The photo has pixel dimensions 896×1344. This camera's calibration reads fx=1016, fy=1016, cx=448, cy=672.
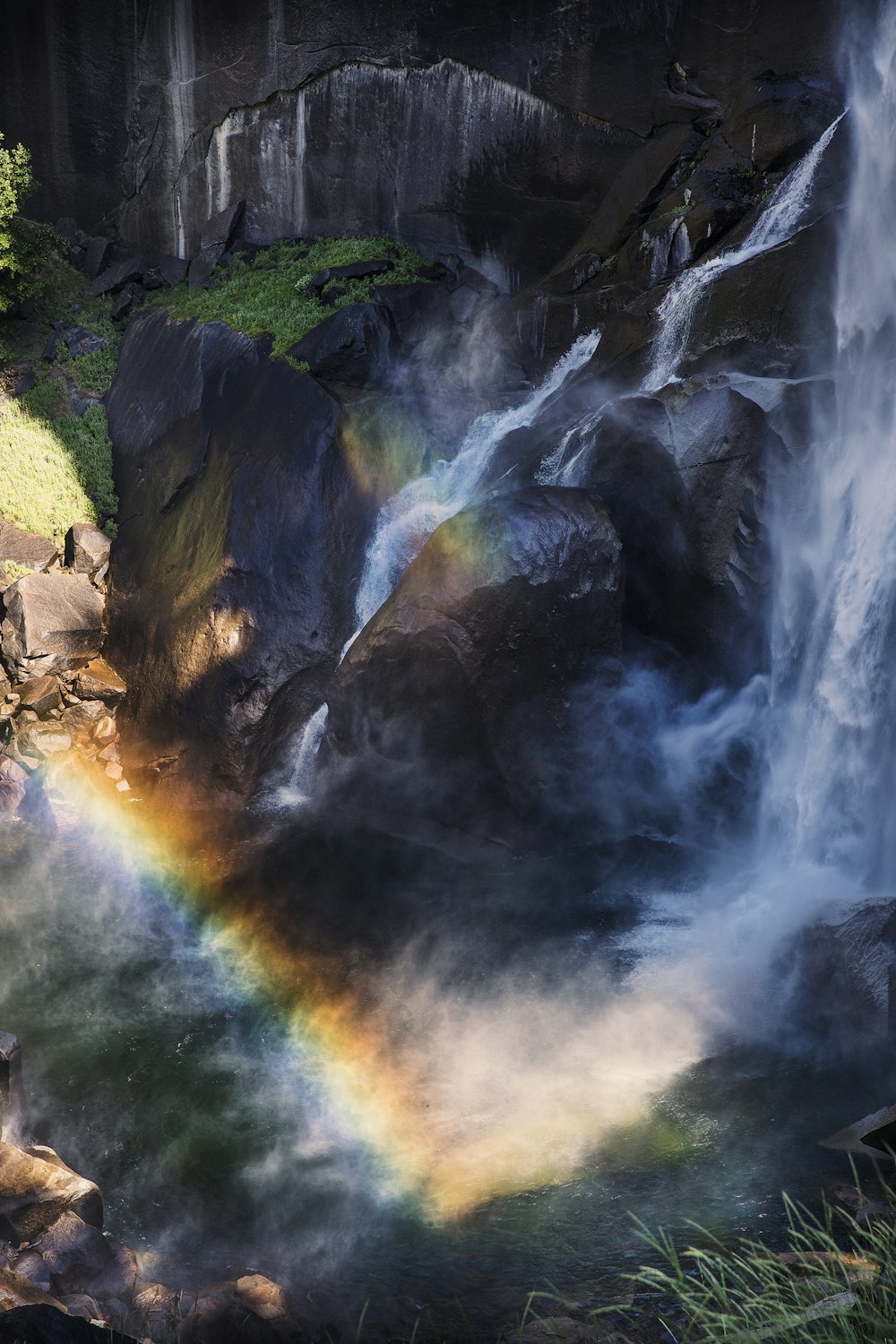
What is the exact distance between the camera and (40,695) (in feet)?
40.5

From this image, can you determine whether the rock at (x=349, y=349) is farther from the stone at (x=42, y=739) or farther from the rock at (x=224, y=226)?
the rock at (x=224, y=226)

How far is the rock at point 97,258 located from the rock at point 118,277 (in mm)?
723

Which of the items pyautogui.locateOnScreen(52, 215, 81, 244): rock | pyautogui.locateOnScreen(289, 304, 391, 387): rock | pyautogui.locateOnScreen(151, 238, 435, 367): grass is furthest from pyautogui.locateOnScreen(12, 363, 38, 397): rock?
pyautogui.locateOnScreen(289, 304, 391, 387): rock

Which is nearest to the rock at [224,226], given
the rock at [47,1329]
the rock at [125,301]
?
the rock at [125,301]

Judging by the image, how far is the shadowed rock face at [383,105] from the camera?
14188 millimetres

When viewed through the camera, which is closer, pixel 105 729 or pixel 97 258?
pixel 105 729

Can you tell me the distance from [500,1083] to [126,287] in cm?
1724

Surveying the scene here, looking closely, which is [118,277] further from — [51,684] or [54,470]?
[51,684]

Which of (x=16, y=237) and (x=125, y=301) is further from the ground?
(x=16, y=237)

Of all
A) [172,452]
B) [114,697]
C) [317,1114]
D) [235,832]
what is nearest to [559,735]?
[235,832]

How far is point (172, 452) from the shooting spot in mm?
14242

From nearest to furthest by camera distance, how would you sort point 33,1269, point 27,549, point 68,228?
point 33,1269
point 27,549
point 68,228

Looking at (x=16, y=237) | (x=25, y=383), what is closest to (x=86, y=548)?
(x=25, y=383)

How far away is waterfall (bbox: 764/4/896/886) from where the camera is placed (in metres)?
8.68
